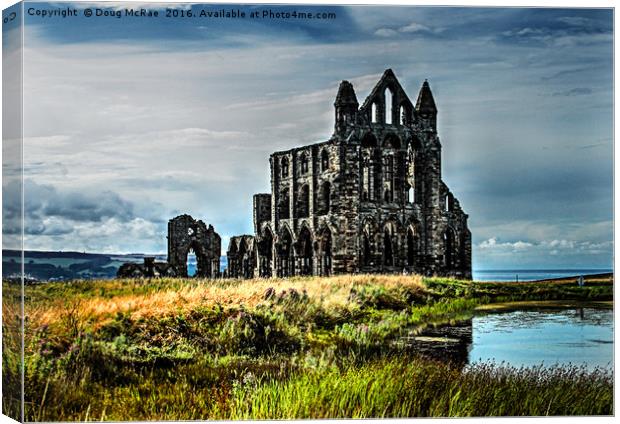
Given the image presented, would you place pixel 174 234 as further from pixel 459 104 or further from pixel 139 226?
pixel 459 104

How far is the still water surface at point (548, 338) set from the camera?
1809cm

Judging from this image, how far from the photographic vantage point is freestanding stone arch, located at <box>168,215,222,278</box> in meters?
19.3

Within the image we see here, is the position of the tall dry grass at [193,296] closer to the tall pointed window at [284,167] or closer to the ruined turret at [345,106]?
the tall pointed window at [284,167]

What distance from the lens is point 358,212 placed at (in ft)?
71.7

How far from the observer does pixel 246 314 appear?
59.5 feet

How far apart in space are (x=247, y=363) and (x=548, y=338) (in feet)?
16.0

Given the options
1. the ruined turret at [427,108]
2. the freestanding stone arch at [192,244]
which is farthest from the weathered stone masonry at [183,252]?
the ruined turret at [427,108]

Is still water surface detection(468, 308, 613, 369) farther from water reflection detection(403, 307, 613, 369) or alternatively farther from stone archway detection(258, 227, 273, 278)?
stone archway detection(258, 227, 273, 278)

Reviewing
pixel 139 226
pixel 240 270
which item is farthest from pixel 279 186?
pixel 139 226

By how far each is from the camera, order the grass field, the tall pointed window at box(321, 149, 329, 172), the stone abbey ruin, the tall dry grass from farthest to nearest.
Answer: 1. the tall pointed window at box(321, 149, 329, 172)
2. the stone abbey ruin
3. the tall dry grass
4. the grass field

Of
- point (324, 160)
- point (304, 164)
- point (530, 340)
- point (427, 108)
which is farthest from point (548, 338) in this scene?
point (324, 160)

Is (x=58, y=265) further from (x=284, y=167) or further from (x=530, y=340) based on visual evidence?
(x=530, y=340)

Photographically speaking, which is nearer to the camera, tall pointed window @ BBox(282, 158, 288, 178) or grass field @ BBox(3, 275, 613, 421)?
grass field @ BBox(3, 275, 613, 421)

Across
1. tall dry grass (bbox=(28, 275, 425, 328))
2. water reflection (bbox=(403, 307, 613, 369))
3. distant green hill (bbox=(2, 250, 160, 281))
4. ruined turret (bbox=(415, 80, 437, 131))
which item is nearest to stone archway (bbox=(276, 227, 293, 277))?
tall dry grass (bbox=(28, 275, 425, 328))
